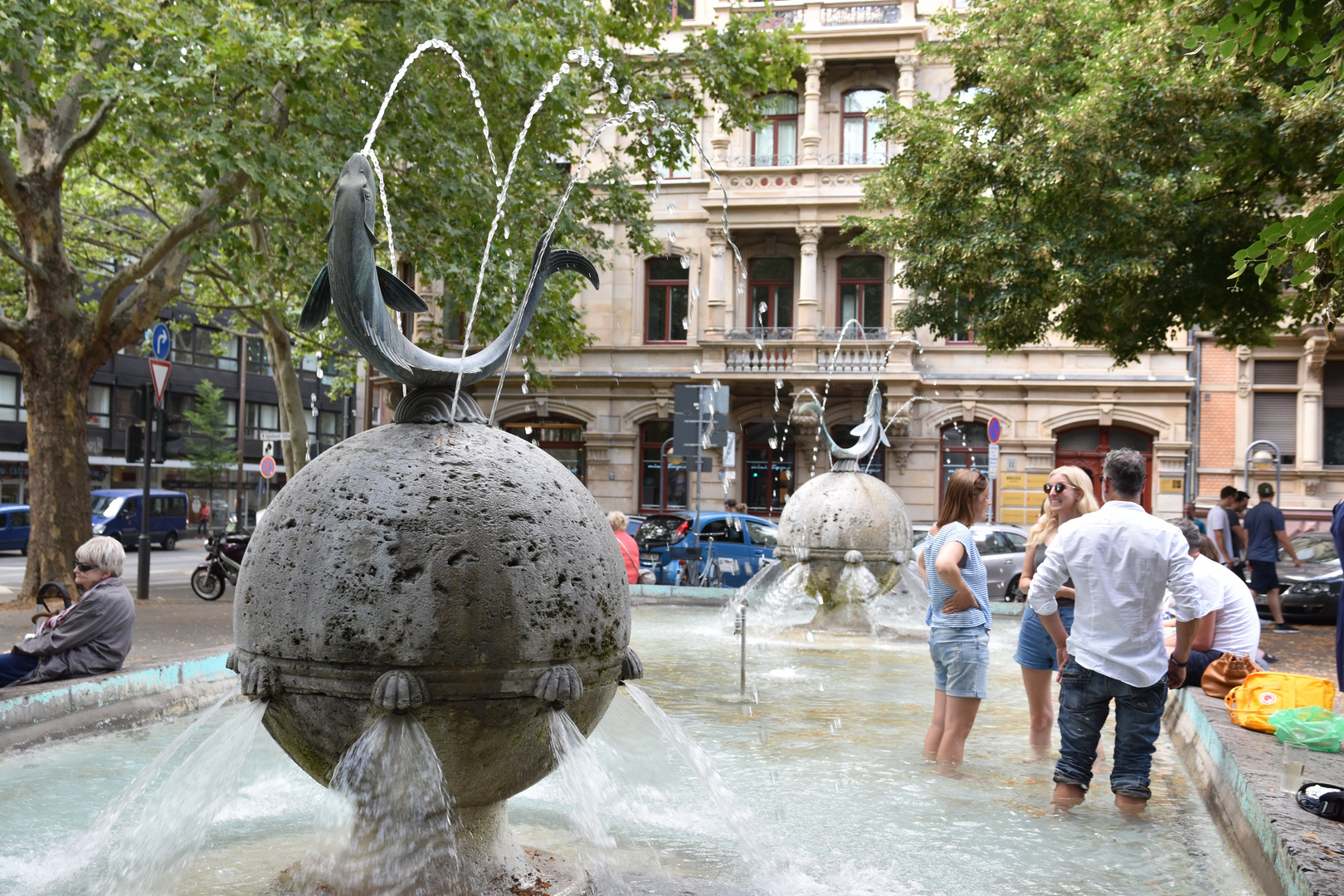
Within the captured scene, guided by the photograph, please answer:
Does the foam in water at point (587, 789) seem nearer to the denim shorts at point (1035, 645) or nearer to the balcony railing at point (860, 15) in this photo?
the denim shorts at point (1035, 645)

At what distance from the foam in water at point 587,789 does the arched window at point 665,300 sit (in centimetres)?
2982

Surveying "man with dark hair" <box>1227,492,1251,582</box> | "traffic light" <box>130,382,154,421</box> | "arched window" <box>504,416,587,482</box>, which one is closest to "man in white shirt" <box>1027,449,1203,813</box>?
"man with dark hair" <box>1227,492,1251,582</box>

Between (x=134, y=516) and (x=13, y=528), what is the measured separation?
3728 mm

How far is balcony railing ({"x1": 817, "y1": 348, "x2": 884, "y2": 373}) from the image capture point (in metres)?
31.3

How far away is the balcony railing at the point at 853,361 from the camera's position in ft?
103

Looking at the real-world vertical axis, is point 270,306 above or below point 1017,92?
below

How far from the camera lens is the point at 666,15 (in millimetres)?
19875

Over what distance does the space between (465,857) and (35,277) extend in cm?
1320

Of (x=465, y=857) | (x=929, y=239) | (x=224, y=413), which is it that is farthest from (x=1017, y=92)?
(x=224, y=413)

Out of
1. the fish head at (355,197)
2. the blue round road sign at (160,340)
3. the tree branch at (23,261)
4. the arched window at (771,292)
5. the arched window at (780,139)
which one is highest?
the arched window at (780,139)

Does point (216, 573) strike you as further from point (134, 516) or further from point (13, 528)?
point (134, 516)

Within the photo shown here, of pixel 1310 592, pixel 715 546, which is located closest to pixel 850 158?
pixel 715 546

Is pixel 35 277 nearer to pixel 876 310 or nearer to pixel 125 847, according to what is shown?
pixel 125 847

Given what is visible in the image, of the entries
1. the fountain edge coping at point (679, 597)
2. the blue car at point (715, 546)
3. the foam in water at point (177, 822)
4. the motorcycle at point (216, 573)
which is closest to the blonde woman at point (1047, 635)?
the foam in water at point (177, 822)
